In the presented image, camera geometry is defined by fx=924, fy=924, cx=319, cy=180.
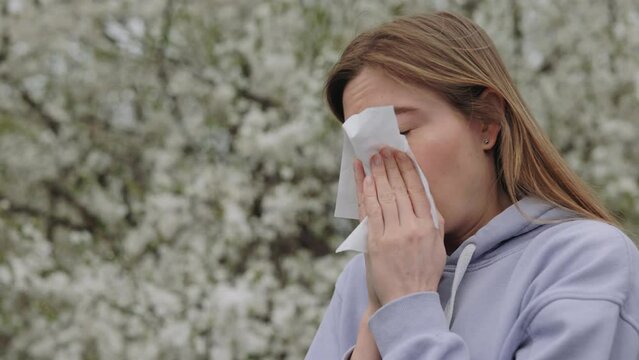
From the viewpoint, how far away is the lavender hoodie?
3.95ft

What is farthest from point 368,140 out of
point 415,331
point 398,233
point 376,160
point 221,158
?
point 221,158

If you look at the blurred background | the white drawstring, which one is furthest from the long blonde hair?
the blurred background

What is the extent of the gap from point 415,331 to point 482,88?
0.42 meters

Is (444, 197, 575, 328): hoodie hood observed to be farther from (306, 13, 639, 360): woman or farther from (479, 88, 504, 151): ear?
(479, 88, 504, 151): ear

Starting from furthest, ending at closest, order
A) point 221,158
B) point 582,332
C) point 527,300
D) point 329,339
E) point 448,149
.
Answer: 1. point 221,158
2. point 329,339
3. point 448,149
4. point 527,300
5. point 582,332

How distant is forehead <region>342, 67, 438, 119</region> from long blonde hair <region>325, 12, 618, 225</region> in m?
0.01

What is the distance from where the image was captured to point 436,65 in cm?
145

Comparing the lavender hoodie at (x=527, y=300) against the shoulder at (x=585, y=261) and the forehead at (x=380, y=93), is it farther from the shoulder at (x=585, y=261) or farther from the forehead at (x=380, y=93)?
the forehead at (x=380, y=93)

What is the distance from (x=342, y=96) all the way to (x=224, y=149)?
305 cm

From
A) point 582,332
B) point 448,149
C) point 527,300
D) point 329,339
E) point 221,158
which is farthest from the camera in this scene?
point 221,158

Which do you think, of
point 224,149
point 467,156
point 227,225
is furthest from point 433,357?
point 224,149

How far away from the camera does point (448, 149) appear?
1406 millimetres

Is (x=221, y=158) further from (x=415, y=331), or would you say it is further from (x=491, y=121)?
(x=415, y=331)

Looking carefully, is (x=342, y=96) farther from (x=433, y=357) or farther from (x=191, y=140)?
(x=191, y=140)
